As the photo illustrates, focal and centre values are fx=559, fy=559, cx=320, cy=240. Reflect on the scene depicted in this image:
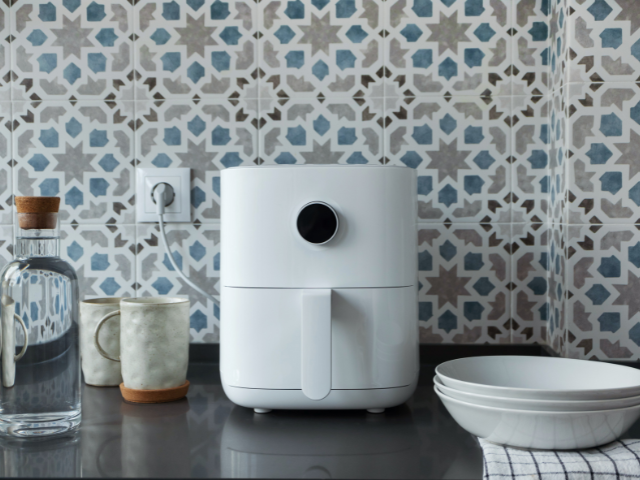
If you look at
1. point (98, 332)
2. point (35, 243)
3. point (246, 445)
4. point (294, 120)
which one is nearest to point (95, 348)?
point (98, 332)

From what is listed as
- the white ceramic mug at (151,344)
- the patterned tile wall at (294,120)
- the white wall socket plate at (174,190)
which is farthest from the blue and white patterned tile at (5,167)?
the white ceramic mug at (151,344)

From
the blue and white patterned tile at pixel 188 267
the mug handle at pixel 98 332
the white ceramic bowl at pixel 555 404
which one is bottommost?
the white ceramic bowl at pixel 555 404

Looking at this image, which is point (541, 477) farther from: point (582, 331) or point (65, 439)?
point (65, 439)

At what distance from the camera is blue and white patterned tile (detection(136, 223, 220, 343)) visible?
1004 mm

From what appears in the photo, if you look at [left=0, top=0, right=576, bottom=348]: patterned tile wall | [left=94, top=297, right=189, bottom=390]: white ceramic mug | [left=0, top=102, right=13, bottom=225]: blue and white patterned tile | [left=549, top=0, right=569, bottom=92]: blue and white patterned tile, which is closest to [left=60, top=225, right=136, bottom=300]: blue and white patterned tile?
[left=0, top=0, right=576, bottom=348]: patterned tile wall

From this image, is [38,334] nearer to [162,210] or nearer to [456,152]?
[162,210]

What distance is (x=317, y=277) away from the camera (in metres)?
0.71

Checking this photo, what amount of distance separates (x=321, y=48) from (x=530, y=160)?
1.37ft

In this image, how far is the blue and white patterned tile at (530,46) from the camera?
3.19 feet

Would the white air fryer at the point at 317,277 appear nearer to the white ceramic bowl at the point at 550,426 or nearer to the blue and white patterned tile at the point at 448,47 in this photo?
the white ceramic bowl at the point at 550,426

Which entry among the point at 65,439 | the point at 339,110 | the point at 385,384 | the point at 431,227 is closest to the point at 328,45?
the point at 339,110

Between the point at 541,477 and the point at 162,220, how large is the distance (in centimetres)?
Answer: 70

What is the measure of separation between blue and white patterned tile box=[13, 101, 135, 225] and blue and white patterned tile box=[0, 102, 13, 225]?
26 millimetres

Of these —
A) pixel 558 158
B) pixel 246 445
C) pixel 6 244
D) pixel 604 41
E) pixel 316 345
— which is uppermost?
pixel 604 41
